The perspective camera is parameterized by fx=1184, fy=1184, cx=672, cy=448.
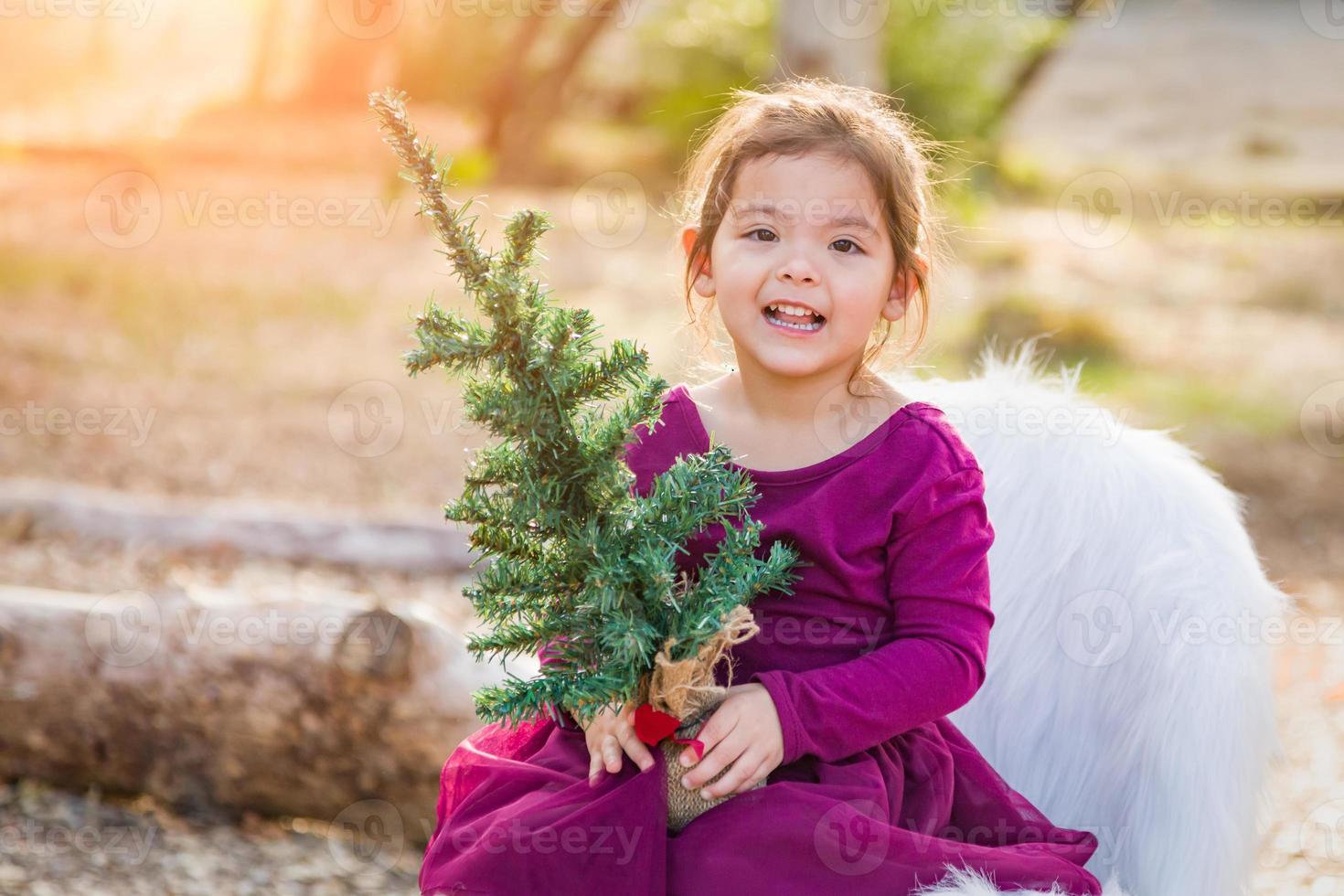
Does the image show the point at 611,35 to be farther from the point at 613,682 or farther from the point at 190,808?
the point at 613,682

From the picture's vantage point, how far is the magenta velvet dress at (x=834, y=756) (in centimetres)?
152

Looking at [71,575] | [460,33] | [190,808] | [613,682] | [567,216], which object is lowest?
[190,808]

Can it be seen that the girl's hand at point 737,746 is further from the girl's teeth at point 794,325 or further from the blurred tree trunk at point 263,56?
the blurred tree trunk at point 263,56

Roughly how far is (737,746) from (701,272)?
755mm

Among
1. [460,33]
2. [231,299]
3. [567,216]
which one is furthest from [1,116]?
[460,33]

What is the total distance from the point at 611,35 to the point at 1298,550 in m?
10.0

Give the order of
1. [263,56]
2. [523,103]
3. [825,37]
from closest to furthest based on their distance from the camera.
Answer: [825,37] → [263,56] → [523,103]

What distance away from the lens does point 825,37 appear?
6277 millimetres

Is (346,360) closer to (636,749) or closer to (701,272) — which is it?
(701,272)

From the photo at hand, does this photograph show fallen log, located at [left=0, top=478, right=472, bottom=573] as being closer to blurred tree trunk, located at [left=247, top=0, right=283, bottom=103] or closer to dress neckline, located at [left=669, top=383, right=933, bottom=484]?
dress neckline, located at [left=669, top=383, right=933, bottom=484]

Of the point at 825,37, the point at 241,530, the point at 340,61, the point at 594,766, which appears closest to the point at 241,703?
the point at 594,766

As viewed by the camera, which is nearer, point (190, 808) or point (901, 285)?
point (901, 285)

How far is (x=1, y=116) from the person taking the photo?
827 cm

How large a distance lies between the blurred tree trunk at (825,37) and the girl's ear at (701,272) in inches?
182
